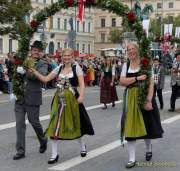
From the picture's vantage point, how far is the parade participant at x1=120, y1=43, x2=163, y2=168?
7.67 m

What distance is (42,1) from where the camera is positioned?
8606 centimetres

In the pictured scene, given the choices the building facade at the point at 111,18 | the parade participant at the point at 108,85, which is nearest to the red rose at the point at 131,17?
the parade participant at the point at 108,85

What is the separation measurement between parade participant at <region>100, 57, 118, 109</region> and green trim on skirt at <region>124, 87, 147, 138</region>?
8.82 m

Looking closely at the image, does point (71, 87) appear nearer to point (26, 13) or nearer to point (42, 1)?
point (26, 13)

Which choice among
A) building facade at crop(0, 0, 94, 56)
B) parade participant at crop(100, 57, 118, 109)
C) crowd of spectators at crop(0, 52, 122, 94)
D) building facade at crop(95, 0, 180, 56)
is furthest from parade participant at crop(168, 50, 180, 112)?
building facade at crop(95, 0, 180, 56)

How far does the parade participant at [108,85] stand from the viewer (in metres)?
16.8

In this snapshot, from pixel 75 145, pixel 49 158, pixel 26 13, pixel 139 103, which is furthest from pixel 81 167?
pixel 26 13

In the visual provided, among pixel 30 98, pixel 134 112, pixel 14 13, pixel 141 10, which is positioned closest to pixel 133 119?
pixel 134 112

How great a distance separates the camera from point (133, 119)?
769 cm

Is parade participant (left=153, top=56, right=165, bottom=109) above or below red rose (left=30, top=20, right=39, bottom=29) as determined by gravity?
below

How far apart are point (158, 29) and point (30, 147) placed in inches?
3228

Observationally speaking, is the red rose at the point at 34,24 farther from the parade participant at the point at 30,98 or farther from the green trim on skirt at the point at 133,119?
the green trim on skirt at the point at 133,119

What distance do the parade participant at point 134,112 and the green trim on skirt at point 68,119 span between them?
69 centimetres

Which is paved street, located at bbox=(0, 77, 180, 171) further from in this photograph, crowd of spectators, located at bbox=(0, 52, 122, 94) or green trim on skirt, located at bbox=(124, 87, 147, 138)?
crowd of spectators, located at bbox=(0, 52, 122, 94)
